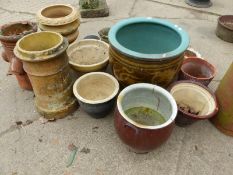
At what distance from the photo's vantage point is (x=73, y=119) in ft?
8.59

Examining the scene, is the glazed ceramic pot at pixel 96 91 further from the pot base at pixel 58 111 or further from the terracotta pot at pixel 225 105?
the terracotta pot at pixel 225 105

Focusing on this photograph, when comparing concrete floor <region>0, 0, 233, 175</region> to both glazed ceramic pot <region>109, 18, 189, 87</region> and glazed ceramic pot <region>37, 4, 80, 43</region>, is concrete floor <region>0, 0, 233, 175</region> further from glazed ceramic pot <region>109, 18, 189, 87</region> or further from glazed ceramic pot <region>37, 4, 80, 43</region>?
glazed ceramic pot <region>37, 4, 80, 43</region>

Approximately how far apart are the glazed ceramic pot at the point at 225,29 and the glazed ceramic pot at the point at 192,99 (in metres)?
1.63

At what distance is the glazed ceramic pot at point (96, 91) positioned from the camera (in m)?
2.35

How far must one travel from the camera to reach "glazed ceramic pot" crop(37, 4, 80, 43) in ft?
8.61

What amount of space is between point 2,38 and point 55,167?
1.38 metres

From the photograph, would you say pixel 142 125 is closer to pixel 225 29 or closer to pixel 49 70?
pixel 49 70

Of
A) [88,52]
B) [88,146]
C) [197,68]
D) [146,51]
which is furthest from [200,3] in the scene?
[88,146]

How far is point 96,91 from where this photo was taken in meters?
2.76

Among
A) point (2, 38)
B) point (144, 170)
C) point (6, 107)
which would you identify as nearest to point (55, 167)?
point (144, 170)

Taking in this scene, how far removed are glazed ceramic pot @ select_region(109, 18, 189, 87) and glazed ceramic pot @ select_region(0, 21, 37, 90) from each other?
959 millimetres

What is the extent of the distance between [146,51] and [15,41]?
1407mm

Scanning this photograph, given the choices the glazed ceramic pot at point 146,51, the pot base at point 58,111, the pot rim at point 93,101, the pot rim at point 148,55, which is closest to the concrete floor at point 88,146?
the pot base at point 58,111

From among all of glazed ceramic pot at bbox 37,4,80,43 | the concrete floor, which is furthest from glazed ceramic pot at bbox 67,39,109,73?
the concrete floor
